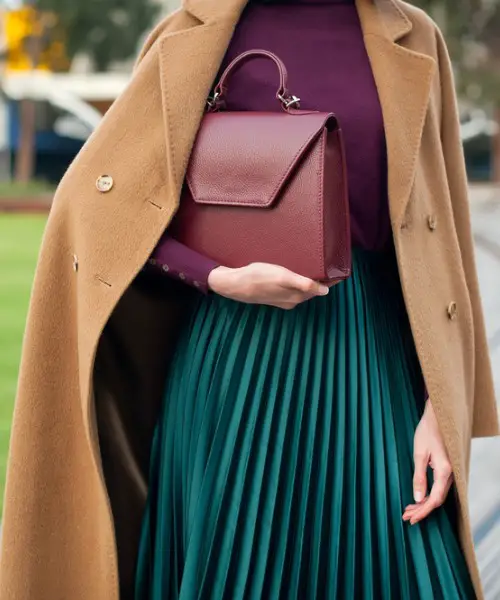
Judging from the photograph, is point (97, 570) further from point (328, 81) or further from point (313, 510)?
point (328, 81)

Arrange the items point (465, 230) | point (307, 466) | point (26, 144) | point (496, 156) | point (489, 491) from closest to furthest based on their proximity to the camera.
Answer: point (307, 466) < point (465, 230) < point (489, 491) < point (26, 144) < point (496, 156)

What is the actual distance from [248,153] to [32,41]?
26.3m

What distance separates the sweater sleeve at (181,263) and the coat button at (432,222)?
47 centimetres

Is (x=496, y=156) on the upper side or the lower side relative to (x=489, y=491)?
upper

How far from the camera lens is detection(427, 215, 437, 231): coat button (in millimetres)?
2117

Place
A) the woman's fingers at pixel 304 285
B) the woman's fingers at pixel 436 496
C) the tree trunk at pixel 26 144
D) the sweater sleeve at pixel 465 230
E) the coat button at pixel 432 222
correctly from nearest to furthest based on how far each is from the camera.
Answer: the woman's fingers at pixel 304 285 < the woman's fingers at pixel 436 496 < the coat button at pixel 432 222 < the sweater sleeve at pixel 465 230 < the tree trunk at pixel 26 144

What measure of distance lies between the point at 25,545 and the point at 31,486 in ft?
0.41

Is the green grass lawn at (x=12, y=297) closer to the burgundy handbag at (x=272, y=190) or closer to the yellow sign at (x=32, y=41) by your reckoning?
the burgundy handbag at (x=272, y=190)

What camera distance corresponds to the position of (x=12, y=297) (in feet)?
30.7

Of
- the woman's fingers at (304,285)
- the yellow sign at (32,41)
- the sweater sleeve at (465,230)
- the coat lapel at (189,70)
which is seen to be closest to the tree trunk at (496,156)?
the yellow sign at (32,41)

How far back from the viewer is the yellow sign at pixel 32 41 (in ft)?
87.4

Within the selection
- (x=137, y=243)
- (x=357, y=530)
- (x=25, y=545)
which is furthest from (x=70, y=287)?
(x=357, y=530)

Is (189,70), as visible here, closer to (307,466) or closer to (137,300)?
(137,300)

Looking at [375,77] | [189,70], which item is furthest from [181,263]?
[375,77]
